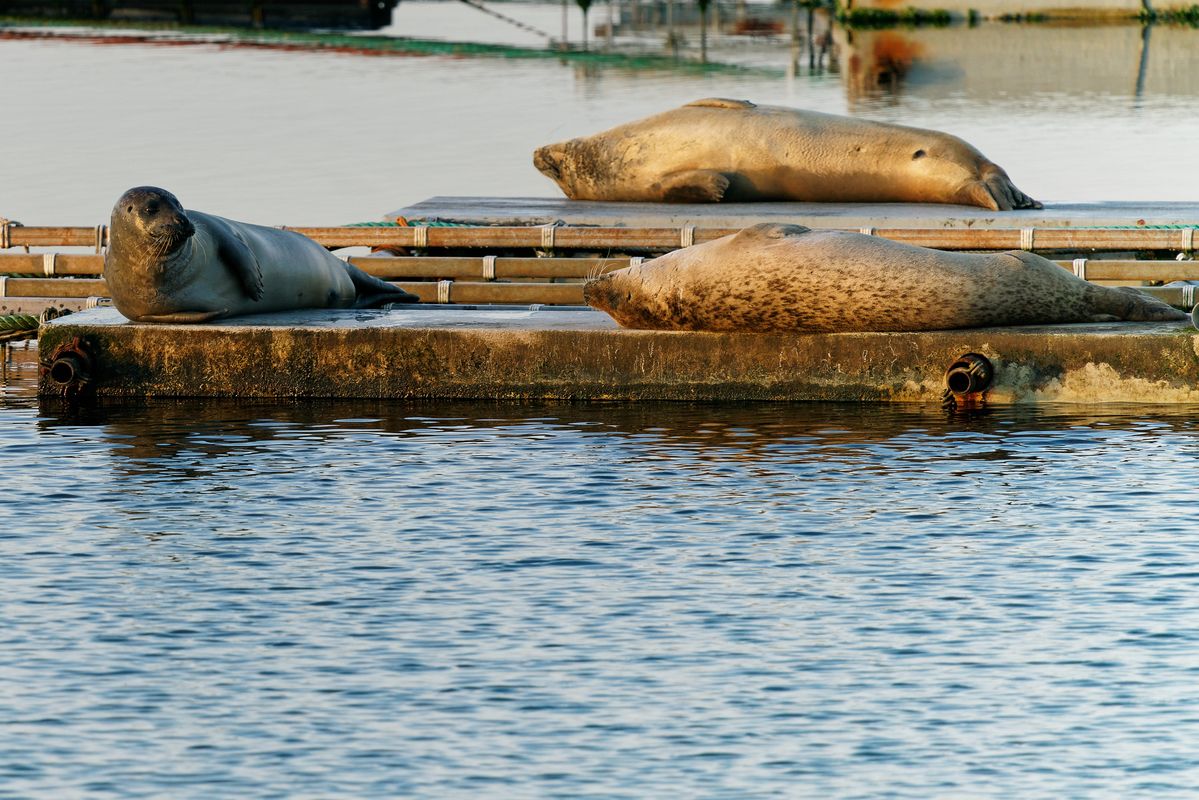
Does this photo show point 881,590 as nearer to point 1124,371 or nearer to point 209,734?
point 209,734

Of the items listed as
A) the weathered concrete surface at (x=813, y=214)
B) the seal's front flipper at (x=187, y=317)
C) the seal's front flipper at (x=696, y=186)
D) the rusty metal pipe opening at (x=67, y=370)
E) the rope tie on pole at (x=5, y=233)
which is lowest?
the rusty metal pipe opening at (x=67, y=370)

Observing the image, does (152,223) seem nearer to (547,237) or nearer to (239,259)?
(239,259)

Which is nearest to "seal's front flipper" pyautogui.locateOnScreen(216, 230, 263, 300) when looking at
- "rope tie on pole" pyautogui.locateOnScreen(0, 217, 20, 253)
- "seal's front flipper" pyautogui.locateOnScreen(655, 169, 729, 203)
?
"rope tie on pole" pyautogui.locateOnScreen(0, 217, 20, 253)

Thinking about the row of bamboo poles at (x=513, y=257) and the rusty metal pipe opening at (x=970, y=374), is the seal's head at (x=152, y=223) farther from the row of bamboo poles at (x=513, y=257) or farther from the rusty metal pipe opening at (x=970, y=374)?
the rusty metal pipe opening at (x=970, y=374)

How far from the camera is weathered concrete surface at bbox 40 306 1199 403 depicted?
1099 cm

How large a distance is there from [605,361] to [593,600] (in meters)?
3.69

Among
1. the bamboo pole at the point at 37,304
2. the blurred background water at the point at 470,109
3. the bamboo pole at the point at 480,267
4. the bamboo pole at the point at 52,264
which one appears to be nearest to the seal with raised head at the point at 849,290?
the bamboo pole at the point at 480,267

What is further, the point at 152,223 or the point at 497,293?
the point at 497,293

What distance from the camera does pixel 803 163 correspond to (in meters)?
16.4

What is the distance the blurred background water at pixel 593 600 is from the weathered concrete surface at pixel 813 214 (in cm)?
406

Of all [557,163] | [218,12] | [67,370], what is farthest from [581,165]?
[218,12]

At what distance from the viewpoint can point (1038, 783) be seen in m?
6.09

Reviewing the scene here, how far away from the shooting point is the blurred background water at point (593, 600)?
20.6 feet

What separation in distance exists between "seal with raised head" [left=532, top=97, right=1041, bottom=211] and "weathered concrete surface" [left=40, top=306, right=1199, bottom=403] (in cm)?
510
